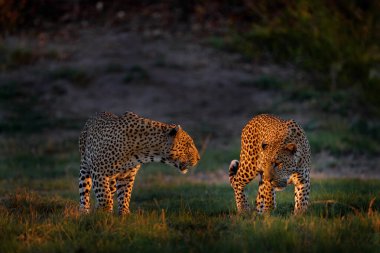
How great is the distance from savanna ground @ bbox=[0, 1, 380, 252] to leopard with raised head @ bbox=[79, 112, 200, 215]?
0.43 meters

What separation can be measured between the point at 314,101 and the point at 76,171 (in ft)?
25.1

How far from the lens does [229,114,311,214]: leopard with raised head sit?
10008 mm

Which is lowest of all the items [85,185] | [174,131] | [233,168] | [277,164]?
[85,185]

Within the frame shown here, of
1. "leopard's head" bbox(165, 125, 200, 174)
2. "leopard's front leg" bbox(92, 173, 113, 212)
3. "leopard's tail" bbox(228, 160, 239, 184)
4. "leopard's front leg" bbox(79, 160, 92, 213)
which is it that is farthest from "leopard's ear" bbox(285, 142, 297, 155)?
"leopard's front leg" bbox(79, 160, 92, 213)

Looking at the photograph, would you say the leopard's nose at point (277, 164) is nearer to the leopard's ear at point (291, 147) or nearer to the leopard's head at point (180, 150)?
the leopard's ear at point (291, 147)

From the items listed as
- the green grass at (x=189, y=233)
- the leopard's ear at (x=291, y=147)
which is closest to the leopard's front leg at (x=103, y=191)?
the green grass at (x=189, y=233)

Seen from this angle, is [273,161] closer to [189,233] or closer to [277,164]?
[277,164]

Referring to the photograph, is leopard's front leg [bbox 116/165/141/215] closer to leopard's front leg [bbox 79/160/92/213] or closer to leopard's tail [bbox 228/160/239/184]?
leopard's front leg [bbox 79/160/92/213]

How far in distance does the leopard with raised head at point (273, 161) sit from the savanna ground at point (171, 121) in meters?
0.26

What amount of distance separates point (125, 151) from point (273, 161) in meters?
1.93

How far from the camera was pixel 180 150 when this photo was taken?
1098cm

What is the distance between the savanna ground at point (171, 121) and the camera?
8.11m

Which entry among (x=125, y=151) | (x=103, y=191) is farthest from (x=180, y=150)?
(x=103, y=191)

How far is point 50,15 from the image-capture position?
30141mm
